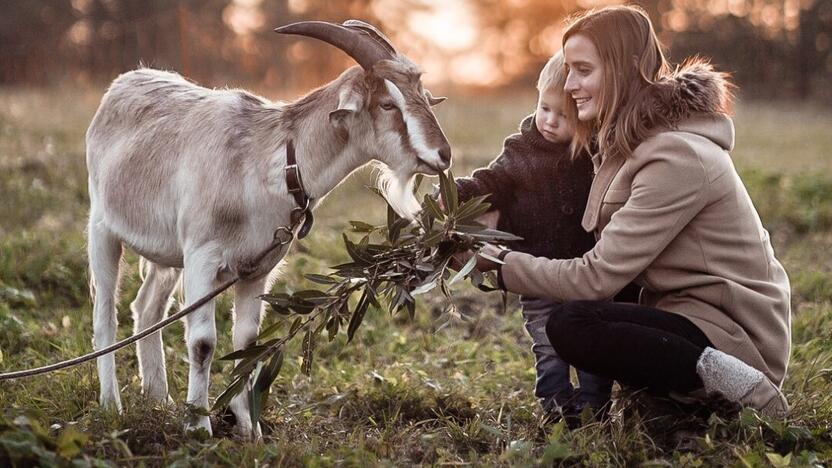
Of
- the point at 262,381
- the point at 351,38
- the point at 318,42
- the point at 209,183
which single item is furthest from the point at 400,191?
the point at 318,42

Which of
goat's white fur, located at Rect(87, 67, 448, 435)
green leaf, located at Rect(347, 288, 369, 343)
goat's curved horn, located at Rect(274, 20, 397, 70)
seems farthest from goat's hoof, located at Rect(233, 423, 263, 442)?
goat's curved horn, located at Rect(274, 20, 397, 70)

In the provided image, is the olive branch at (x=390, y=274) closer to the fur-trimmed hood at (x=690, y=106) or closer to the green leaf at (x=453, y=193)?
the green leaf at (x=453, y=193)

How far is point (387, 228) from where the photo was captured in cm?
345

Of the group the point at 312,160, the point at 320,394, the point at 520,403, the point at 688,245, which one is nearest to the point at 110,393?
the point at 320,394

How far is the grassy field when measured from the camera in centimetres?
309

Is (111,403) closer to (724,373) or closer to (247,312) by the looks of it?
(247,312)

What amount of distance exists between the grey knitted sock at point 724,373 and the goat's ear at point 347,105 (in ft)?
4.79

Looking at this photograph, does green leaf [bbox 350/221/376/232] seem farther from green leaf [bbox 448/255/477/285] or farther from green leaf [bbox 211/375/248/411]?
green leaf [bbox 211/375/248/411]

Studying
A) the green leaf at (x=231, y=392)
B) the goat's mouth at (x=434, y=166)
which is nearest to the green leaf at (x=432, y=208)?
the goat's mouth at (x=434, y=166)

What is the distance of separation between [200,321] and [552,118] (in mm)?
1546

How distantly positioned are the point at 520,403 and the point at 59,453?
6.40 feet

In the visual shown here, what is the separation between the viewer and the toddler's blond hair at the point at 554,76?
3562 millimetres

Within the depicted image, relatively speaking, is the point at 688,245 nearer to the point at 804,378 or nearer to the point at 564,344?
the point at 564,344

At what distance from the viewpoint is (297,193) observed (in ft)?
11.3
